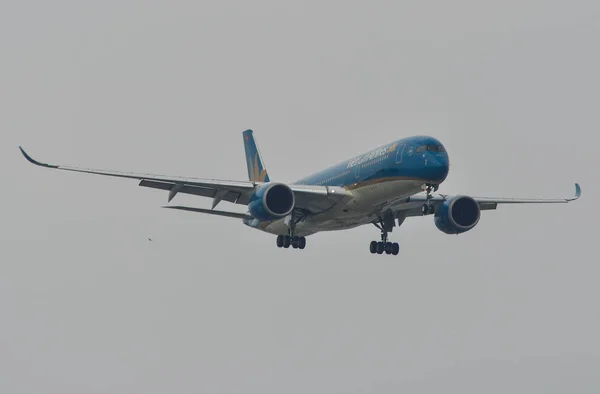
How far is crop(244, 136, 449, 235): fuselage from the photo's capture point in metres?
50.4

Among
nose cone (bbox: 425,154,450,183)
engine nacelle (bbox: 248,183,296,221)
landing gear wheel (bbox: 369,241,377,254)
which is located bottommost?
landing gear wheel (bbox: 369,241,377,254)

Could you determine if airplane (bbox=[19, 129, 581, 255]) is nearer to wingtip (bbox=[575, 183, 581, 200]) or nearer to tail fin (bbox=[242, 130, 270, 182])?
wingtip (bbox=[575, 183, 581, 200])

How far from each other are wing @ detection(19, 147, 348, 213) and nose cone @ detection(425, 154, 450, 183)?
5.59 meters

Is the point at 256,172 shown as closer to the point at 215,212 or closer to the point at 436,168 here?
the point at 215,212

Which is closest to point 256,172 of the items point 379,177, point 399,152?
point 379,177

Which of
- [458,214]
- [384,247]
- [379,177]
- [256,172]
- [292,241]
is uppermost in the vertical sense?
[256,172]

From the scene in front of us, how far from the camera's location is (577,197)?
60.6m

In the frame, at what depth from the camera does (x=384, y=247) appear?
2331 inches

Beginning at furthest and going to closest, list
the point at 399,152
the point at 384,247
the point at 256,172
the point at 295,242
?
the point at 256,172 < the point at 384,247 < the point at 295,242 < the point at 399,152

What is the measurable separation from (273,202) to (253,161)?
17.8 m

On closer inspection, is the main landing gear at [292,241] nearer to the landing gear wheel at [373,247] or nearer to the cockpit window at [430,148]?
the landing gear wheel at [373,247]

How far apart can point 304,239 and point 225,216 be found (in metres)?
4.71

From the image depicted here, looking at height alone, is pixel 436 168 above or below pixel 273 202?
above

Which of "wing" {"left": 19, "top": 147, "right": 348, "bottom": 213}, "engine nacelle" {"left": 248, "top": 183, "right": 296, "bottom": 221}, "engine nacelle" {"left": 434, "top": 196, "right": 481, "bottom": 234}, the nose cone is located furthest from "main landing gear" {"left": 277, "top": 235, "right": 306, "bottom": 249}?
the nose cone
